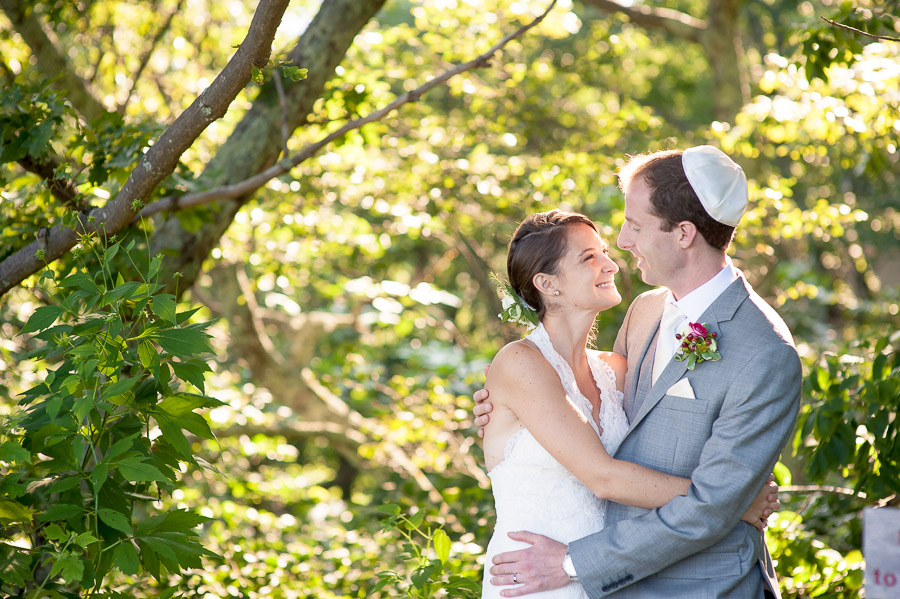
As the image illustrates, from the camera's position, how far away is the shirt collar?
2186 millimetres

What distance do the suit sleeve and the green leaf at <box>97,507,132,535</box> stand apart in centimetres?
123

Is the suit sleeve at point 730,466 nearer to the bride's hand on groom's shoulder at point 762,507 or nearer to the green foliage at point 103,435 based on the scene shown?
the bride's hand on groom's shoulder at point 762,507

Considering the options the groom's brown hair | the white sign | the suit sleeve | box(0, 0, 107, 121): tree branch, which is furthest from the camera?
box(0, 0, 107, 121): tree branch

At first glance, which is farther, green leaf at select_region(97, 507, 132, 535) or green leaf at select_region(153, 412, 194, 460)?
green leaf at select_region(153, 412, 194, 460)

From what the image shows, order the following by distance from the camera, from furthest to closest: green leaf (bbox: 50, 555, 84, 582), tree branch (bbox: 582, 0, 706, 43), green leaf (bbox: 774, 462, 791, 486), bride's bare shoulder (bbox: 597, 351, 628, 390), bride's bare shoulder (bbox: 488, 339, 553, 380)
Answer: tree branch (bbox: 582, 0, 706, 43), green leaf (bbox: 774, 462, 791, 486), bride's bare shoulder (bbox: 597, 351, 628, 390), bride's bare shoulder (bbox: 488, 339, 553, 380), green leaf (bbox: 50, 555, 84, 582)

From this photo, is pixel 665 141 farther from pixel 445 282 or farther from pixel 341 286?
pixel 445 282

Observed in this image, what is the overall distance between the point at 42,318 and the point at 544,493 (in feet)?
4.74

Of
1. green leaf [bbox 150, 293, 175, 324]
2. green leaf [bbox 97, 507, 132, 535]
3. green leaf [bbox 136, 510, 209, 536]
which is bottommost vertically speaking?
green leaf [bbox 136, 510, 209, 536]

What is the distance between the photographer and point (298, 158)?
285 cm

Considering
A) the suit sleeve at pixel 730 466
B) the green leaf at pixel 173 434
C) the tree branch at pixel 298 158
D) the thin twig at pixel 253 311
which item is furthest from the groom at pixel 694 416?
the thin twig at pixel 253 311

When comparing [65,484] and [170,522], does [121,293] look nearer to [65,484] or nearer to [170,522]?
[65,484]

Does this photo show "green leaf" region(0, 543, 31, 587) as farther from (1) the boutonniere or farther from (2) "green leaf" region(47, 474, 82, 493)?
(1) the boutonniere

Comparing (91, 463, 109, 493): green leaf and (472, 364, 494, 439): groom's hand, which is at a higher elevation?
(91, 463, 109, 493): green leaf

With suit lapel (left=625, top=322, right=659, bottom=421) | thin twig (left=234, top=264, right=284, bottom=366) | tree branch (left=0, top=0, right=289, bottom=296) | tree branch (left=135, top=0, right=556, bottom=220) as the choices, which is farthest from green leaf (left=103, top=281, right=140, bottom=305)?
thin twig (left=234, top=264, right=284, bottom=366)
